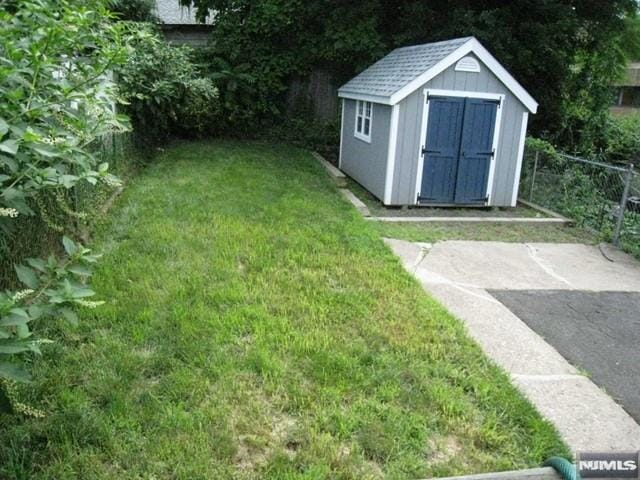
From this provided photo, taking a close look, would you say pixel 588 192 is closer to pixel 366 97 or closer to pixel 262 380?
pixel 366 97

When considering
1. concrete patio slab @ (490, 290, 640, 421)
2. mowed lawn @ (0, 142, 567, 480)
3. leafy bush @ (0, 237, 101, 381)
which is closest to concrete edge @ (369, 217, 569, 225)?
mowed lawn @ (0, 142, 567, 480)

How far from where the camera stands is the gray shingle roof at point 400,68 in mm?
8281

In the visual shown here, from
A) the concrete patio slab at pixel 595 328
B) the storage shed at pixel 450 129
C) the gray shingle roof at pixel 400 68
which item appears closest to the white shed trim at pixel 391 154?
the storage shed at pixel 450 129

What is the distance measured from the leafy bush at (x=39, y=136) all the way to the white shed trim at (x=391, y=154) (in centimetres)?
568

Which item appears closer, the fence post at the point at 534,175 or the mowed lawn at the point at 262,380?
the mowed lawn at the point at 262,380

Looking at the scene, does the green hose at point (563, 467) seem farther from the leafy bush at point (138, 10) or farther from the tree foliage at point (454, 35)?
the leafy bush at point (138, 10)

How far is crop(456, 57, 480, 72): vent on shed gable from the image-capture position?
819cm

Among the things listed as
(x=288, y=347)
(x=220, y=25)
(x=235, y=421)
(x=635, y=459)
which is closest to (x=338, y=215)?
(x=288, y=347)

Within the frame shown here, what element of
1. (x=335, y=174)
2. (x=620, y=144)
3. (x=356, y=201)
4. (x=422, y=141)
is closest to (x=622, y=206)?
(x=422, y=141)

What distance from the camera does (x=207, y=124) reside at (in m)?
14.3

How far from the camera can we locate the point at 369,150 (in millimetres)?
9500

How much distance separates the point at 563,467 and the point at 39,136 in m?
2.62

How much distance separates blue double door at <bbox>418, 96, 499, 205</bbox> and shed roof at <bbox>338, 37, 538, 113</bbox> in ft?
1.28

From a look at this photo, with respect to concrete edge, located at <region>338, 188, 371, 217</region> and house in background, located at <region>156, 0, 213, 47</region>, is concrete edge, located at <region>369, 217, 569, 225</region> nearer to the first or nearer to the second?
concrete edge, located at <region>338, 188, 371, 217</region>
